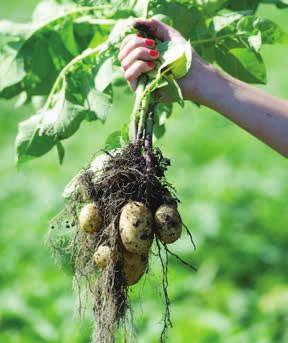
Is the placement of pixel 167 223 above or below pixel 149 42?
below

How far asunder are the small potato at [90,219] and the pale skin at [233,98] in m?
0.38

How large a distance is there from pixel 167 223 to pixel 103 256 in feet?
0.67

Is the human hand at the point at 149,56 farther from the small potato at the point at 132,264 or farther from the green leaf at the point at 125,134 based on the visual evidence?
the small potato at the point at 132,264

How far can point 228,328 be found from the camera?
620cm

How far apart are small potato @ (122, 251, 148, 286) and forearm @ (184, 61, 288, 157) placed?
1.41 feet

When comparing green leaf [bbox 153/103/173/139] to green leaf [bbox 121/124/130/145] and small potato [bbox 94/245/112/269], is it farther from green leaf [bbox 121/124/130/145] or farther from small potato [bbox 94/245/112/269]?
small potato [bbox 94/245/112/269]

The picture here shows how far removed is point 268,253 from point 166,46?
190 inches

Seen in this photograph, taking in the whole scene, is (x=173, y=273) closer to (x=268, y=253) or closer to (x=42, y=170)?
(x=268, y=253)

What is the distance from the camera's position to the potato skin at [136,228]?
8.48 ft

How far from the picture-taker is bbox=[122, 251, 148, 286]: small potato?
2.69m

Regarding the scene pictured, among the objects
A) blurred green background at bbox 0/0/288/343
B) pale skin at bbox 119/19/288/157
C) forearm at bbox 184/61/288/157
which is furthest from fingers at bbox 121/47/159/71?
blurred green background at bbox 0/0/288/343

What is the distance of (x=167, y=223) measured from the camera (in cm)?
261

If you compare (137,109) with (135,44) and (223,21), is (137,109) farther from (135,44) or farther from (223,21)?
(223,21)

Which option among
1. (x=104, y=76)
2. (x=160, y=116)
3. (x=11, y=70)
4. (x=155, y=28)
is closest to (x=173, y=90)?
(x=155, y=28)
